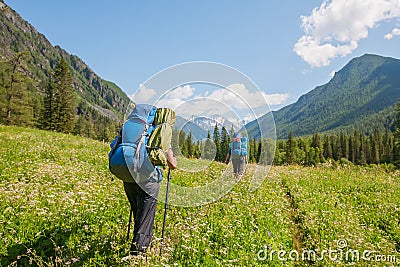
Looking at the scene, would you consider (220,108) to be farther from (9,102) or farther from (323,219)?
(9,102)

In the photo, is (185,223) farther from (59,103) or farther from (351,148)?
(351,148)

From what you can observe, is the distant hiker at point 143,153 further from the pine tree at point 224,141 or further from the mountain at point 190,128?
the pine tree at point 224,141

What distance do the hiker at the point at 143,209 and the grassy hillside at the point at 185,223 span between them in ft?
1.12

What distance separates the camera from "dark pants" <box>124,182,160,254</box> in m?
5.43

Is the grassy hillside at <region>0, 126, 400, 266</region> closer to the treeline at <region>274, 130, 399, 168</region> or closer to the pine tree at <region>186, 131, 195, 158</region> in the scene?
the pine tree at <region>186, 131, 195, 158</region>

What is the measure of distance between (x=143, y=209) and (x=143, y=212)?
0.05 meters

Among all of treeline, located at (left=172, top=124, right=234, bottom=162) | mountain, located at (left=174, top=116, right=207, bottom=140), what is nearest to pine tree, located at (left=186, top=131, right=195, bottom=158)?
treeline, located at (left=172, top=124, right=234, bottom=162)

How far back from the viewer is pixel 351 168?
830 inches

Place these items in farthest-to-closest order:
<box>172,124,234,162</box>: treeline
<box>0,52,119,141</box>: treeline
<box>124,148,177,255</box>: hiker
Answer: <box>0,52,119,141</box>: treeline < <box>172,124,234,162</box>: treeline < <box>124,148,177,255</box>: hiker

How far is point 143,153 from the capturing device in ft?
16.7

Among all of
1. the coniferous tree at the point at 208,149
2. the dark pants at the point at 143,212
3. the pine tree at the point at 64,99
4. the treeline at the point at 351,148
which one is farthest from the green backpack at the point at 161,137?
the treeline at the point at 351,148

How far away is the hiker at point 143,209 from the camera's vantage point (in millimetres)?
5422

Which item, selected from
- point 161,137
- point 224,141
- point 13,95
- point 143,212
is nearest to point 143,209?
point 143,212

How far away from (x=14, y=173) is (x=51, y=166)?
4.74 ft
